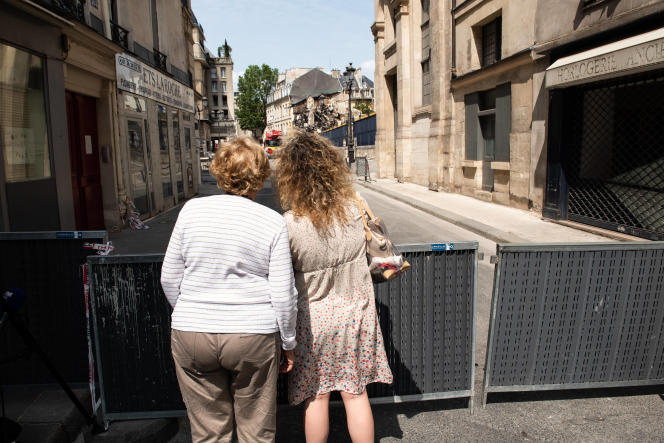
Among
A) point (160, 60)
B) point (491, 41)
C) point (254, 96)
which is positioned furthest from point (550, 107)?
point (254, 96)

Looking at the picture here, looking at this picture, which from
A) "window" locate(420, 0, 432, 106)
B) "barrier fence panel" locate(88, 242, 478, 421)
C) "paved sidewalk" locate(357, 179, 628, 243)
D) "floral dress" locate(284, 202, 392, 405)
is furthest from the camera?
"window" locate(420, 0, 432, 106)

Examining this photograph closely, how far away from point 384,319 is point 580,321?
1.33m

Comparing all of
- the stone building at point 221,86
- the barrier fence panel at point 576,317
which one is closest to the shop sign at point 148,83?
the barrier fence panel at point 576,317

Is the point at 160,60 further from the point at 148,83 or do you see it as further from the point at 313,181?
the point at 313,181

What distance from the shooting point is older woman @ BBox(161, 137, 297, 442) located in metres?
2.18

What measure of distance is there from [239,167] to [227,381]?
1.00 m

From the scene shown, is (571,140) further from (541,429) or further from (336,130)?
(336,130)

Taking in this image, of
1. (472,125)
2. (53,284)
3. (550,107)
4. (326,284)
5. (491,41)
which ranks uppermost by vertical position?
(491,41)

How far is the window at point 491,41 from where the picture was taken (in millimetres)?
14766

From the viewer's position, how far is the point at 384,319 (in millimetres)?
3201

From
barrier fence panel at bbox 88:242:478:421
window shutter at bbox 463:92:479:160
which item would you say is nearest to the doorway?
barrier fence panel at bbox 88:242:478:421

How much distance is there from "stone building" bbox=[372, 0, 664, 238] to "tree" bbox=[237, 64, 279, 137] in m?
79.2

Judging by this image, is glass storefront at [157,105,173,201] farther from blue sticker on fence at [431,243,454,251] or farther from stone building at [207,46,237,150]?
stone building at [207,46,237,150]

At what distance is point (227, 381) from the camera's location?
234 centimetres
